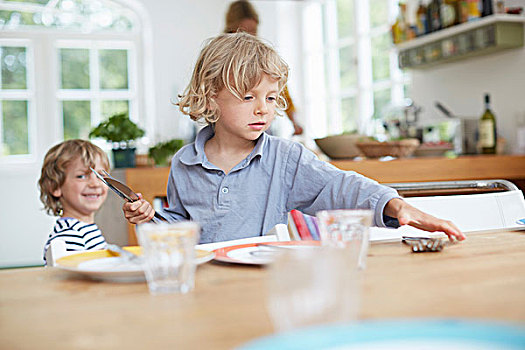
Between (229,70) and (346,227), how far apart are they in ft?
2.70

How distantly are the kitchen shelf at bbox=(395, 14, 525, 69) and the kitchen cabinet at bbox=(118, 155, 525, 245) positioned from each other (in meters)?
0.67

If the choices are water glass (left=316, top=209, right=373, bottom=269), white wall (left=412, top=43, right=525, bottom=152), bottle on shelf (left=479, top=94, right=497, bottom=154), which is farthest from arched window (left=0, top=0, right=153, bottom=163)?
water glass (left=316, top=209, right=373, bottom=269)

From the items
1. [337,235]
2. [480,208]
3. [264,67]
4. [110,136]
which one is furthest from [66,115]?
[337,235]

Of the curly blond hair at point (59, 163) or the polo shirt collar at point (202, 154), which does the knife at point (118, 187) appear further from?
the curly blond hair at point (59, 163)

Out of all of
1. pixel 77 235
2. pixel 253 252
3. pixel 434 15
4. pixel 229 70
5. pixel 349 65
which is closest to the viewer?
pixel 253 252

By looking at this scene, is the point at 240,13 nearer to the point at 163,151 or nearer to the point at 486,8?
the point at 163,151

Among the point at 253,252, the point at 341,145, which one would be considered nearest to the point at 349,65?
the point at 341,145

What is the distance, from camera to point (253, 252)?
2.85 ft

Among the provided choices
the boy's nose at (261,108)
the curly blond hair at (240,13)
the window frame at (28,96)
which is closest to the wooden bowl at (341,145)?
the curly blond hair at (240,13)

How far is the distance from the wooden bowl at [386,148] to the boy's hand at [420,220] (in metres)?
1.56

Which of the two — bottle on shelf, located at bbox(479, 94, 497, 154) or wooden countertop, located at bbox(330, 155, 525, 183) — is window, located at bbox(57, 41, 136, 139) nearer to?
wooden countertop, located at bbox(330, 155, 525, 183)

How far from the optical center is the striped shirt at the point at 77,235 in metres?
1.71

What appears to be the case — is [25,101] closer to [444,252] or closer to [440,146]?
[440,146]

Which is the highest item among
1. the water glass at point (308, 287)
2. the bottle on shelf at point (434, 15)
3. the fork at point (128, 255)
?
the bottle on shelf at point (434, 15)
